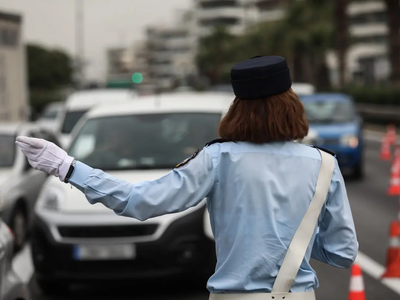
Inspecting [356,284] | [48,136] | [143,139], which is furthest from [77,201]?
[48,136]

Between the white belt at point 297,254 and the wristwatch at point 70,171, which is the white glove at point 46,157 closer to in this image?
the wristwatch at point 70,171

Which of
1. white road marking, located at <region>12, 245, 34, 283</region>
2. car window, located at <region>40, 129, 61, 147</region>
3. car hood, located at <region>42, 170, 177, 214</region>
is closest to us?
car hood, located at <region>42, 170, 177, 214</region>

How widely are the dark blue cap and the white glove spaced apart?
0.65 meters

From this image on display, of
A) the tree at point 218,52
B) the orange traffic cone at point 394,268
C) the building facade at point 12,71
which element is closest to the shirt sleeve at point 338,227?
the orange traffic cone at point 394,268

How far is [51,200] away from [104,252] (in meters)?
0.67

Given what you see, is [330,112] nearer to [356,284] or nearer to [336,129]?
[336,129]

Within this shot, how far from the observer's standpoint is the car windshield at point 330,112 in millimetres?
17266

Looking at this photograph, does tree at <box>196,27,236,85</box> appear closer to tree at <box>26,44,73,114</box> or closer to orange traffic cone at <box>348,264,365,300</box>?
tree at <box>26,44,73,114</box>

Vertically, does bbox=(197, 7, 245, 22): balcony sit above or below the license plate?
above

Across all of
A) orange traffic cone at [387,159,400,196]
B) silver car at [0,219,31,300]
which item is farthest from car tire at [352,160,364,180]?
silver car at [0,219,31,300]

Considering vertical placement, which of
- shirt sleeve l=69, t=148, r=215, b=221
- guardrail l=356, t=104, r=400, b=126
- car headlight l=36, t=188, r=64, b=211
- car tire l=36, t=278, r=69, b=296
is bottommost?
guardrail l=356, t=104, r=400, b=126

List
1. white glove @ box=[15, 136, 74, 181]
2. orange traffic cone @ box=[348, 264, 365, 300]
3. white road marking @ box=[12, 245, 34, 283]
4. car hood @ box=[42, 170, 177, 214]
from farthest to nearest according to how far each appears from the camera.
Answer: white road marking @ box=[12, 245, 34, 283] < car hood @ box=[42, 170, 177, 214] < orange traffic cone @ box=[348, 264, 365, 300] < white glove @ box=[15, 136, 74, 181]

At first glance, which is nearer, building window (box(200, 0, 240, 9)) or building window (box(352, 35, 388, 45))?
building window (box(352, 35, 388, 45))

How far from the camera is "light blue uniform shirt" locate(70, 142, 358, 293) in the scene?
2.75 metres
